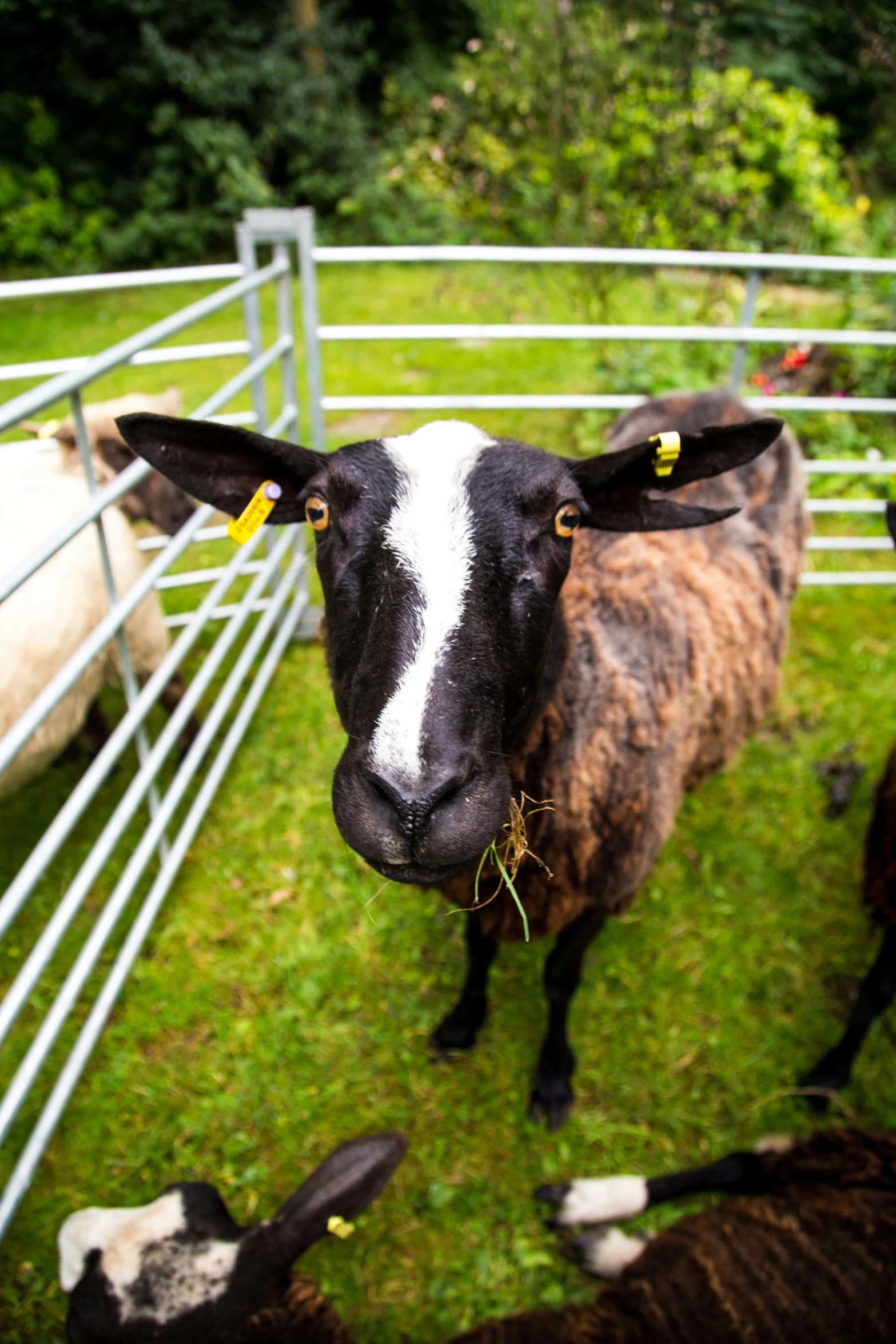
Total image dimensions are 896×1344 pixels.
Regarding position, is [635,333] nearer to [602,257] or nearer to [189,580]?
[602,257]

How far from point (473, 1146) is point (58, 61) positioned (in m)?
15.1

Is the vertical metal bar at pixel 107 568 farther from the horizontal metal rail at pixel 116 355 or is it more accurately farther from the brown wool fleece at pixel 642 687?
→ the brown wool fleece at pixel 642 687

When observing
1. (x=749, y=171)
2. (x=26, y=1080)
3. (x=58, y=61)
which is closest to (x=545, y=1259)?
(x=26, y=1080)

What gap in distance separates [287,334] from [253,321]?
0.74ft

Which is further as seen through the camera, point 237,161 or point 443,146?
point 237,161

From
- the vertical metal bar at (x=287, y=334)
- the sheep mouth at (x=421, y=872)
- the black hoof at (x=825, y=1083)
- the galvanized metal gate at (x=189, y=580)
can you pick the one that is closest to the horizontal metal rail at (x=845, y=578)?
the galvanized metal gate at (x=189, y=580)

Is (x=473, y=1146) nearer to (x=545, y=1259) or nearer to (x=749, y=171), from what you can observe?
(x=545, y=1259)

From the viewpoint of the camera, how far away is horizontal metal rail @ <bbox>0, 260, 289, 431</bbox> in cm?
186

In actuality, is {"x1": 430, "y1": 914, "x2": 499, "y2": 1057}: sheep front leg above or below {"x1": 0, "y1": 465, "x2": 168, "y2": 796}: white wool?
below

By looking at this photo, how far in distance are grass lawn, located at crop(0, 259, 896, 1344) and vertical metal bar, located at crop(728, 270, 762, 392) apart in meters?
1.76

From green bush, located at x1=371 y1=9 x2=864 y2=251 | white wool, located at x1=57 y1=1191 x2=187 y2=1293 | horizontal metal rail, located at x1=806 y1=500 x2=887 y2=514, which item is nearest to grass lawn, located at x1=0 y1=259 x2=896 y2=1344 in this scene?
white wool, located at x1=57 y1=1191 x2=187 y2=1293

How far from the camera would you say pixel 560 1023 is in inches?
101

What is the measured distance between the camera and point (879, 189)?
9.84 meters

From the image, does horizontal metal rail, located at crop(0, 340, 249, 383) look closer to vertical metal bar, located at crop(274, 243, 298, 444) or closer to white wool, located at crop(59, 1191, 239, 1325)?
vertical metal bar, located at crop(274, 243, 298, 444)
